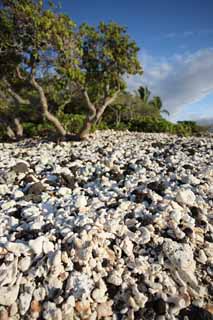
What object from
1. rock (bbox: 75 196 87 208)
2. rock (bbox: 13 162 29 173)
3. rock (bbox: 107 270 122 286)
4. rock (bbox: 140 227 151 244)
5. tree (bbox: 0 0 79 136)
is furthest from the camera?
tree (bbox: 0 0 79 136)

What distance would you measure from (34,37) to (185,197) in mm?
5212

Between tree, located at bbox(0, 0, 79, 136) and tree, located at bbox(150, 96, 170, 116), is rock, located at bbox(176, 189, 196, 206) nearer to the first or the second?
tree, located at bbox(0, 0, 79, 136)

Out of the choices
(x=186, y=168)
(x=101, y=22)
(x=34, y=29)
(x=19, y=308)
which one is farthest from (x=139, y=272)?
(x=101, y=22)

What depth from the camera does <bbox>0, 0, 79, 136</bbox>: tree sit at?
6.07 metres

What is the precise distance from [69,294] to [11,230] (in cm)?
97

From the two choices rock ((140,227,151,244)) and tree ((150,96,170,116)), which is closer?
rock ((140,227,151,244))

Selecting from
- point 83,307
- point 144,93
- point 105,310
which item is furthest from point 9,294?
point 144,93

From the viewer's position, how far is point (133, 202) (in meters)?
3.12

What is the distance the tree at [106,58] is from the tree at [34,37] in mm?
683

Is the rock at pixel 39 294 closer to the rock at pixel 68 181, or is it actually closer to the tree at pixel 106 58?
the rock at pixel 68 181

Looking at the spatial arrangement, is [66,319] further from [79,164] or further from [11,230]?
[79,164]

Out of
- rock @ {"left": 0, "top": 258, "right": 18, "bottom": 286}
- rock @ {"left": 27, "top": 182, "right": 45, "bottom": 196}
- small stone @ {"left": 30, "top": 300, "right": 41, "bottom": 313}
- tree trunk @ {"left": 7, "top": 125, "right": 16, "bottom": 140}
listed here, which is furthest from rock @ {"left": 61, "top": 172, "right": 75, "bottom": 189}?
tree trunk @ {"left": 7, "top": 125, "right": 16, "bottom": 140}

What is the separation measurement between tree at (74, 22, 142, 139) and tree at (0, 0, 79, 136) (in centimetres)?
68

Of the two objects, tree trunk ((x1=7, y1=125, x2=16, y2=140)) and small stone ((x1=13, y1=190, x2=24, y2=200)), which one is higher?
small stone ((x1=13, y1=190, x2=24, y2=200))
